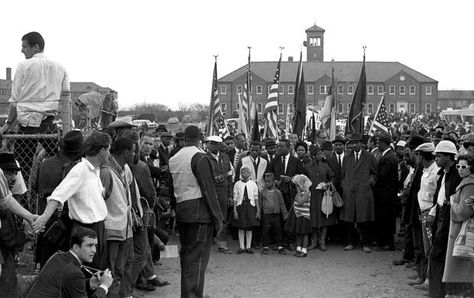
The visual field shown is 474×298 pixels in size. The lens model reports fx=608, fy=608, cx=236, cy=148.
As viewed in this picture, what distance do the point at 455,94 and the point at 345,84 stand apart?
176ft

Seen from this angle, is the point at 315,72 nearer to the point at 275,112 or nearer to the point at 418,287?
the point at 275,112

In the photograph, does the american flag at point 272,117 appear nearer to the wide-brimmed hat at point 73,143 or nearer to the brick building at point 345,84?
the wide-brimmed hat at point 73,143

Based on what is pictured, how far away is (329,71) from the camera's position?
10631 cm

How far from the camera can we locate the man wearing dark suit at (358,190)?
1173 centimetres

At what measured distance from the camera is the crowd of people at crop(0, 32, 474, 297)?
18.6 feet

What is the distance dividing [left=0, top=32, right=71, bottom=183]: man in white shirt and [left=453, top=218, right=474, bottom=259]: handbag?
16.0 ft

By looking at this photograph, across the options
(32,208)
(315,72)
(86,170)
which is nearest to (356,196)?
(32,208)

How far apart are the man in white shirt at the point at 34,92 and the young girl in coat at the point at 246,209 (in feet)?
15.9

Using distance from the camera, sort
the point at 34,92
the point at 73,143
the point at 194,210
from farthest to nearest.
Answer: the point at 34,92 → the point at 194,210 → the point at 73,143

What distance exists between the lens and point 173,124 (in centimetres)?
2631

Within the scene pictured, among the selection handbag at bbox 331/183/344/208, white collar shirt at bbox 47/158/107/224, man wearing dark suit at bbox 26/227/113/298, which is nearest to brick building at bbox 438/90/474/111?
handbag at bbox 331/183/344/208

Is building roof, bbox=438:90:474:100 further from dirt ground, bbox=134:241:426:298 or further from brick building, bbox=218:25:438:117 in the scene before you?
dirt ground, bbox=134:241:426:298

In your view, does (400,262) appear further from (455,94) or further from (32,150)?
(455,94)

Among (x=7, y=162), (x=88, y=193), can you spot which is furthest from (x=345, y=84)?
(x=88, y=193)
